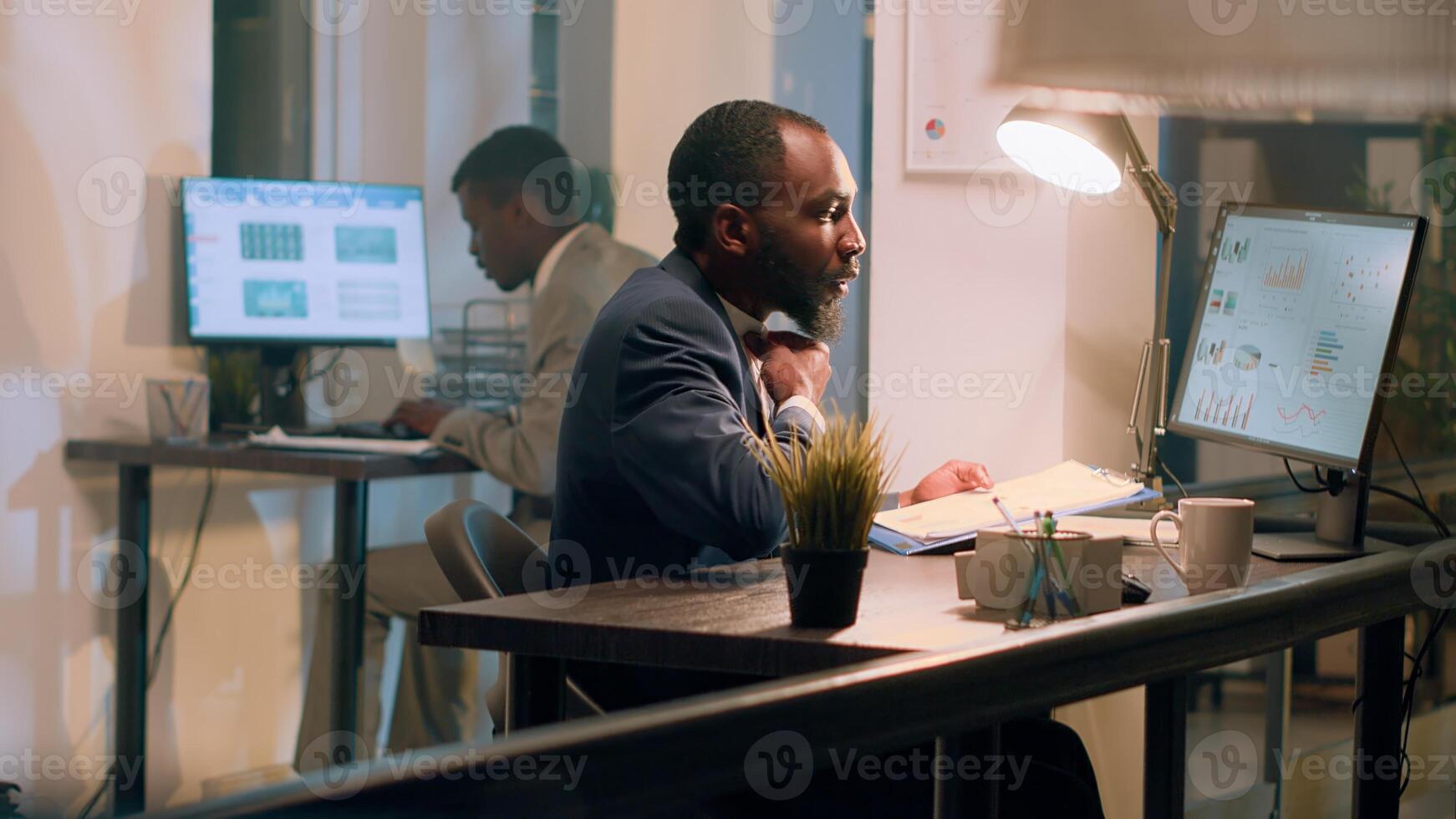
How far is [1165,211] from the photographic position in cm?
234

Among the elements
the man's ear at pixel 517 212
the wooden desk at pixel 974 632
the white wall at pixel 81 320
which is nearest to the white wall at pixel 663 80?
the man's ear at pixel 517 212

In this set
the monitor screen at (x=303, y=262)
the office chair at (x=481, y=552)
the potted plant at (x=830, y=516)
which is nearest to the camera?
the potted plant at (x=830, y=516)

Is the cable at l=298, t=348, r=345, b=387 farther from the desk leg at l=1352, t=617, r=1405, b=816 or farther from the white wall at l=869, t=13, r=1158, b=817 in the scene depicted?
the desk leg at l=1352, t=617, r=1405, b=816

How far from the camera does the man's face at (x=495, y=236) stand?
347cm

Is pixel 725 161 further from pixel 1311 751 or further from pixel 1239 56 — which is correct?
pixel 1311 751

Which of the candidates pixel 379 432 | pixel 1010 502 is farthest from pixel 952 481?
pixel 379 432

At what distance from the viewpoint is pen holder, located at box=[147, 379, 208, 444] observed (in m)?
3.06

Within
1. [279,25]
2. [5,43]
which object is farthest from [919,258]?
[5,43]

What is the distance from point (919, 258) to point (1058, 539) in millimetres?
1682

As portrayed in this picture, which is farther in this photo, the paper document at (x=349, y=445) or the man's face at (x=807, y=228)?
the paper document at (x=349, y=445)

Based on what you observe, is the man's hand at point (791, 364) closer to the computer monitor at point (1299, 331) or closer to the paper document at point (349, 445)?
the computer monitor at point (1299, 331)

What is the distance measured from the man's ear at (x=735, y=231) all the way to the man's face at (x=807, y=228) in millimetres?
11

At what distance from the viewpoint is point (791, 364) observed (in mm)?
1861

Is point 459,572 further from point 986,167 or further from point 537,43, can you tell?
point 537,43
